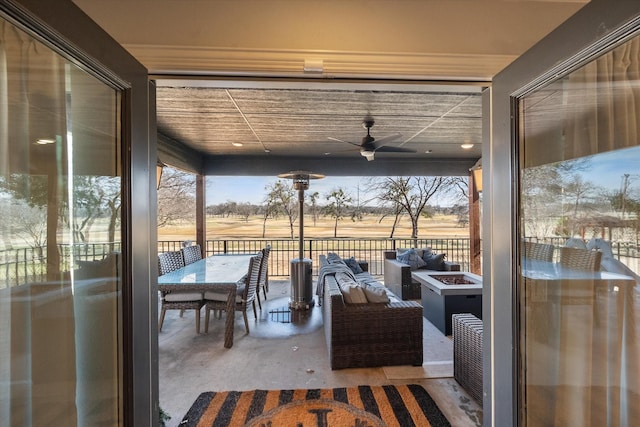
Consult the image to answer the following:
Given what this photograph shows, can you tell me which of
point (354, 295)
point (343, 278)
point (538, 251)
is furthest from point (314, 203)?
point (538, 251)

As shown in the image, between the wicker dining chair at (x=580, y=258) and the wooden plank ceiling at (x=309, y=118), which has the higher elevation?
the wooden plank ceiling at (x=309, y=118)

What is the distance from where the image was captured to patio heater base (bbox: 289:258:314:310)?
167 inches

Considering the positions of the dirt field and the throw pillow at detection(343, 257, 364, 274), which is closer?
the throw pillow at detection(343, 257, 364, 274)

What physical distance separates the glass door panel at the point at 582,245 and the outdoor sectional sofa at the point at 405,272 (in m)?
3.68

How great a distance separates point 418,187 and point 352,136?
396 cm

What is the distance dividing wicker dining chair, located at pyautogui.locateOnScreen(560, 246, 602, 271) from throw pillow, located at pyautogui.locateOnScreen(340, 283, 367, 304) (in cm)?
184

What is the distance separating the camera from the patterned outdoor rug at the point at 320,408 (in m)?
1.94

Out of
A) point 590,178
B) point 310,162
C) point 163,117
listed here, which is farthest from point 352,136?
point 590,178

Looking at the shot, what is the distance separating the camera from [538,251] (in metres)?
1.04

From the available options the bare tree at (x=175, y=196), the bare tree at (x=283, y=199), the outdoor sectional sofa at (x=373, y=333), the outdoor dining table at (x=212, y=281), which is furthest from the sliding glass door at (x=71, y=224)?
the bare tree at (x=175, y=196)

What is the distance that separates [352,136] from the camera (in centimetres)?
457

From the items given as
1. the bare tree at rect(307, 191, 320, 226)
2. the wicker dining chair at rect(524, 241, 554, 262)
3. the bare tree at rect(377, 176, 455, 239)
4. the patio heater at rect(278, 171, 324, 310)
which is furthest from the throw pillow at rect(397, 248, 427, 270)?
the wicker dining chair at rect(524, 241, 554, 262)

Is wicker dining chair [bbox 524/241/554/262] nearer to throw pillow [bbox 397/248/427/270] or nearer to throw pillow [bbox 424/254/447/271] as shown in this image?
throw pillow [bbox 397/248/427/270]

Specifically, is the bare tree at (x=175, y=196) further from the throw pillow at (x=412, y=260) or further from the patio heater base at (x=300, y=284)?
the throw pillow at (x=412, y=260)
